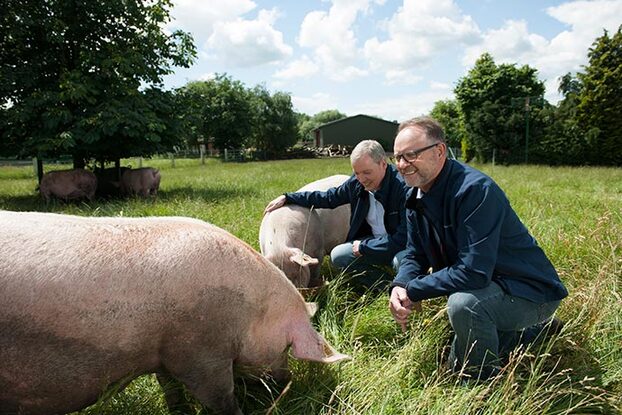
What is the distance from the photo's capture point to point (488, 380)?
8.42 feet

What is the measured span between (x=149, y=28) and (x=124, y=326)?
12.2 meters

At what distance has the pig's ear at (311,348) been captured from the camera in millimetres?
2535

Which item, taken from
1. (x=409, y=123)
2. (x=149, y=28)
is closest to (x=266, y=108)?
(x=149, y=28)

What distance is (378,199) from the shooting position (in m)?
4.09

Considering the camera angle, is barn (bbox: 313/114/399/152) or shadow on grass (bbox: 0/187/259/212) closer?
shadow on grass (bbox: 0/187/259/212)

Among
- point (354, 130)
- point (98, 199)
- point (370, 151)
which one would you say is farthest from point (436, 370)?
point (354, 130)

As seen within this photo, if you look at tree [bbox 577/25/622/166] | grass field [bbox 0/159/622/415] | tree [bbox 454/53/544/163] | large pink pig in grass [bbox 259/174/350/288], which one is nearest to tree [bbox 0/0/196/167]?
large pink pig in grass [bbox 259/174/350/288]

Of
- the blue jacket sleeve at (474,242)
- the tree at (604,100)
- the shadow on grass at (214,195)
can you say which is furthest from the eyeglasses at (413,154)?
the tree at (604,100)

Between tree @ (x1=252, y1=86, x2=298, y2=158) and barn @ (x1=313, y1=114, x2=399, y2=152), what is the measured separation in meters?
4.01

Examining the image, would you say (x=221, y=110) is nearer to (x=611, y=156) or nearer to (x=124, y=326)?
(x=611, y=156)

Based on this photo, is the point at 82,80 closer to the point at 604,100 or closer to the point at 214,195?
the point at 214,195

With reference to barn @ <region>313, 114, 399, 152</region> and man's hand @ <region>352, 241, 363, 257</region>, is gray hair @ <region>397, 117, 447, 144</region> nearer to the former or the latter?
man's hand @ <region>352, 241, 363, 257</region>

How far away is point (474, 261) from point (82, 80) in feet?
34.4

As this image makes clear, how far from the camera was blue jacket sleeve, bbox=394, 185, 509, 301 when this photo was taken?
2484 millimetres
